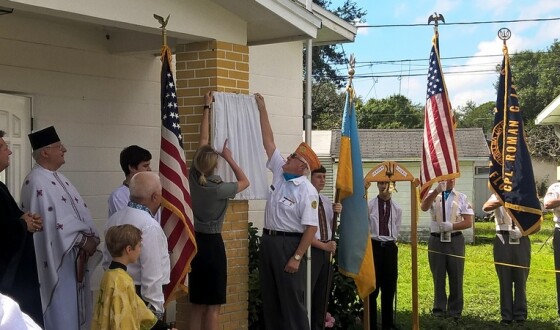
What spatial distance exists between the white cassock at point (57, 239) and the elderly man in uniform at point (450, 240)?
16.0 feet

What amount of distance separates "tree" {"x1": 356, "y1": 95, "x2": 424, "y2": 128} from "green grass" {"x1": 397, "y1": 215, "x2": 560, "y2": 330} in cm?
3932

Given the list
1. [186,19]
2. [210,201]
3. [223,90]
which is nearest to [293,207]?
[210,201]

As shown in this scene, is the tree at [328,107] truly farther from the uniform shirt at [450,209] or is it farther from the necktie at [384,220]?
the necktie at [384,220]

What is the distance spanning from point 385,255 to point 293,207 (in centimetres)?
243

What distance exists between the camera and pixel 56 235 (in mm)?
5836

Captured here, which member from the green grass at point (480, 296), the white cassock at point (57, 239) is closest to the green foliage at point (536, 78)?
the green grass at point (480, 296)

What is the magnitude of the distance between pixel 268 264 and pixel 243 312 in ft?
2.20

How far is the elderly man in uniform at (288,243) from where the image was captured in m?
6.79

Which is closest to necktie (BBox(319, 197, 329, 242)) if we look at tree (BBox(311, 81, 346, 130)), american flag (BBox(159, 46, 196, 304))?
american flag (BBox(159, 46, 196, 304))

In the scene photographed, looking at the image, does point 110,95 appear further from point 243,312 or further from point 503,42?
point 503,42

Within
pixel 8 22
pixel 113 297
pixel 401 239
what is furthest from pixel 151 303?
pixel 401 239

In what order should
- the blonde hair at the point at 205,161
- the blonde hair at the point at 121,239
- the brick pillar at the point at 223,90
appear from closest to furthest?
the blonde hair at the point at 121,239
the blonde hair at the point at 205,161
the brick pillar at the point at 223,90

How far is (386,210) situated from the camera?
8992mm

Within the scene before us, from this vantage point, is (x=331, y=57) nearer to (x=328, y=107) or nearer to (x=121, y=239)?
(x=328, y=107)
